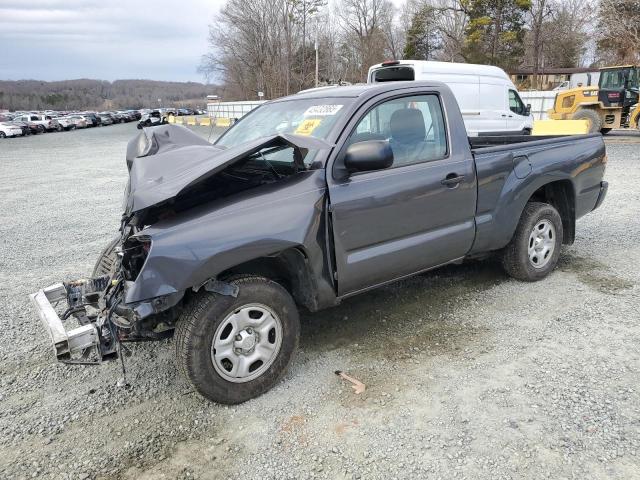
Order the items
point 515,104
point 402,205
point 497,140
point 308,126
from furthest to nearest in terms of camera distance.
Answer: point 515,104, point 497,140, point 308,126, point 402,205

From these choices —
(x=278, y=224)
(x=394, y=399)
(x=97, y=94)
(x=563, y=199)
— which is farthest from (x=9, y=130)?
(x=97, y=94)

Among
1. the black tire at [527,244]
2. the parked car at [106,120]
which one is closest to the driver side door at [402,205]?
the black tire at [527,244]

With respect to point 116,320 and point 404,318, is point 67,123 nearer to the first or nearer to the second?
point 404,318

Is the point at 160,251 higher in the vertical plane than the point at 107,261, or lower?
higher

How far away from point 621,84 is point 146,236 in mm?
19959

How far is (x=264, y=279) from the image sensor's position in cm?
308

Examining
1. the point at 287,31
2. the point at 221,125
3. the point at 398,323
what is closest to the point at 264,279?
the point at 398,323

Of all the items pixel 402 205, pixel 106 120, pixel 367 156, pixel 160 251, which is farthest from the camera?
pixel 106 120

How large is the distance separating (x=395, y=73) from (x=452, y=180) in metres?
8.16

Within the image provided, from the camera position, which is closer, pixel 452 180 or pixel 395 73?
pixel 452 180

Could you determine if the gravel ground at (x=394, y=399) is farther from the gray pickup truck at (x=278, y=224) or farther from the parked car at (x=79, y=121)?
the parked car at (x=79, y=121)

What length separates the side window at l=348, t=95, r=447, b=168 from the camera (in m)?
3.63

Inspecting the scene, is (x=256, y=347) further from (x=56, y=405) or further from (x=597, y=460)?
(x=597, y=460)

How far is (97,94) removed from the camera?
169 metres
